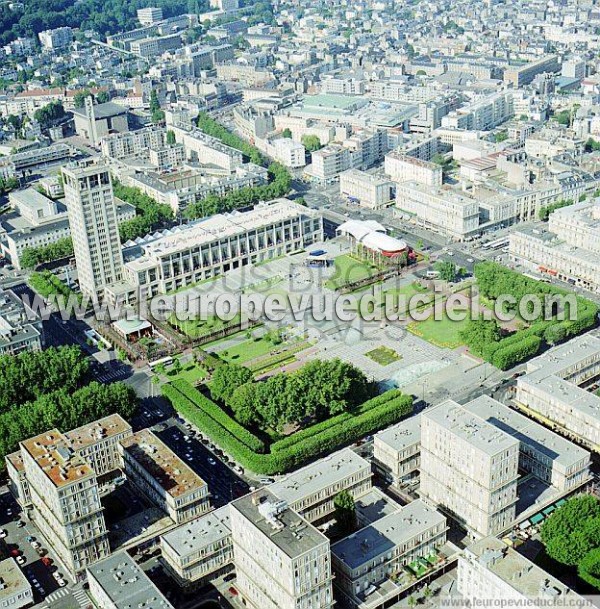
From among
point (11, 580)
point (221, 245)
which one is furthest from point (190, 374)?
point (11, 580)

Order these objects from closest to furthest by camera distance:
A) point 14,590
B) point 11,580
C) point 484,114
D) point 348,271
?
point 14,590 < point 11,580 < point 348,271 < point 484,114

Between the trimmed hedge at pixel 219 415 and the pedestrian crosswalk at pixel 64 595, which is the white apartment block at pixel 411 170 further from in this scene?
the pedestrian crosswalk at pixel 64 595

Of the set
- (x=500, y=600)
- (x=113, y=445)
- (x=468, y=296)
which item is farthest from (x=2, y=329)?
(x=500, y=600)

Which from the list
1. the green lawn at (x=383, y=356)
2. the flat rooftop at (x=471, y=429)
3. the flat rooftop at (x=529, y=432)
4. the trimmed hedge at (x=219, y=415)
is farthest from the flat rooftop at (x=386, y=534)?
the green lawn at (x=383, y=356)

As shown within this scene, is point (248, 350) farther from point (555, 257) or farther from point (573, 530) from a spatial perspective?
point (573, 530)

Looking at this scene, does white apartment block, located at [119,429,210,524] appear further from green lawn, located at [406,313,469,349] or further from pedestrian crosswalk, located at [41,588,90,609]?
green lawn, located at [406,313,469,349]

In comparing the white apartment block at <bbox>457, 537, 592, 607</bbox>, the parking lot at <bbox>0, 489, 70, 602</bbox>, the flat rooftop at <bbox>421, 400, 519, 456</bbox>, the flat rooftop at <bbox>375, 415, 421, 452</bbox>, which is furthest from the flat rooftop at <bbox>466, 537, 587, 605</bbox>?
the parking lot at <bbox>0, 489, 70, 602</bbox>

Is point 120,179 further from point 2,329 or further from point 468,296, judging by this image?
point 468,296
